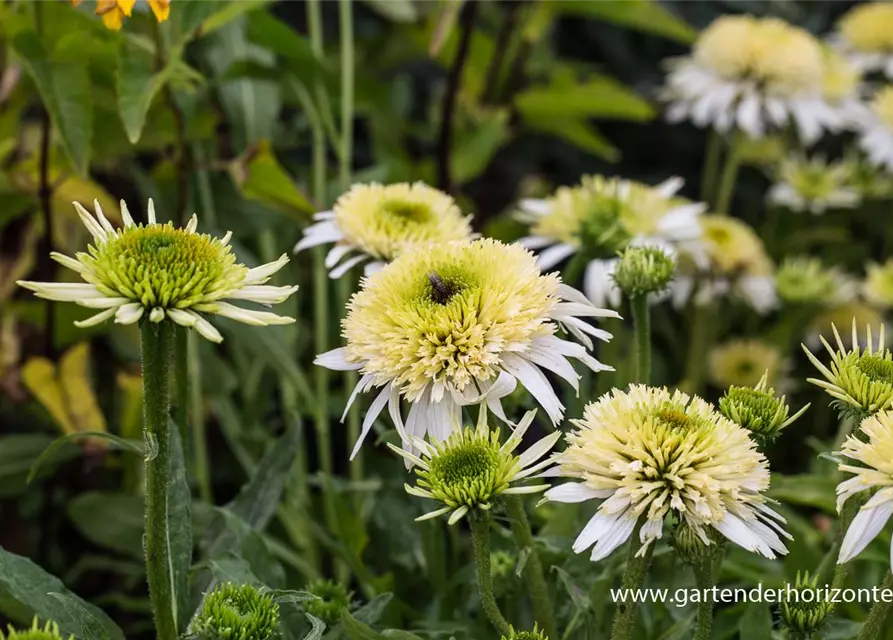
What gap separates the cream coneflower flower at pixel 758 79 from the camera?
1081 millimetres

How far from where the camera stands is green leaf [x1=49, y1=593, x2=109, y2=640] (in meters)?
0.48

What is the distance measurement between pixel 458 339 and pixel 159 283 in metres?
0.14

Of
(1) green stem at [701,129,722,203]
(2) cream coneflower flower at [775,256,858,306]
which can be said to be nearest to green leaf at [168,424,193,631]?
(2) cream coneflower flower at [775,256,858,306]

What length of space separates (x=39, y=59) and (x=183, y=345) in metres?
0.28

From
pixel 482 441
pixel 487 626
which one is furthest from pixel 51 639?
pixel 487 626

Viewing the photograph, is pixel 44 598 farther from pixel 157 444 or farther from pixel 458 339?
pixel 458 339

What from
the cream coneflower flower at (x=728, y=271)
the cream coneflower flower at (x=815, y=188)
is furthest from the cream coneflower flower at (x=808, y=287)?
the cream coneflower flower at (x=815, y=188)

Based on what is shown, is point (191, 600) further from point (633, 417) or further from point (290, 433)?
point (633, 417)

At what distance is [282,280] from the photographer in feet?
3.07

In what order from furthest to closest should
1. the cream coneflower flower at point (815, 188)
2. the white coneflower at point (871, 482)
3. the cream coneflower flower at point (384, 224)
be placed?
the cream coneflower flower at point (815, 188)
the cream coneflower flower at point (384, 224)
the white coneflower at point (871, 482)

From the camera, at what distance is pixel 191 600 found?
2.03 ft

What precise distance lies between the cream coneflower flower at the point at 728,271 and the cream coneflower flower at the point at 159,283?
27.1 inches

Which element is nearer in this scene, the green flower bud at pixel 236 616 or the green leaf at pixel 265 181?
the green flower bud at pixel 236 616

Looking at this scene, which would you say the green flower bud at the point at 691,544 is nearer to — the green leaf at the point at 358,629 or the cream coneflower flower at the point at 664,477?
the cream coneflower flower at the point at 664,477
